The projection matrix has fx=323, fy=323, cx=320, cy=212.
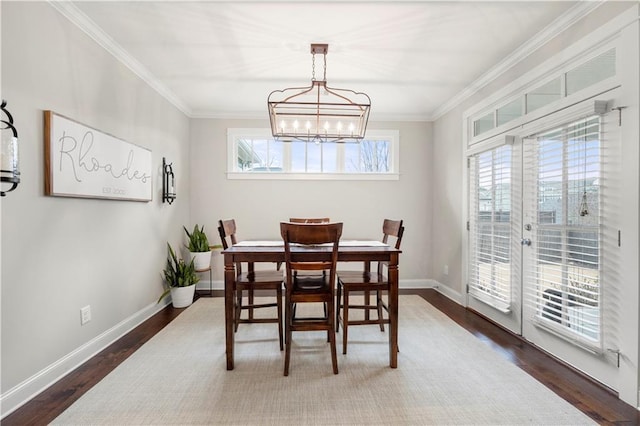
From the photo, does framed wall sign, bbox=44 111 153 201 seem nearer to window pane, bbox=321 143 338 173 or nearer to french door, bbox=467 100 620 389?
window pane, bbox=321 143 338 173

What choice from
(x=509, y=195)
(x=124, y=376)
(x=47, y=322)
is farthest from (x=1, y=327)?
(x=509, y=195)

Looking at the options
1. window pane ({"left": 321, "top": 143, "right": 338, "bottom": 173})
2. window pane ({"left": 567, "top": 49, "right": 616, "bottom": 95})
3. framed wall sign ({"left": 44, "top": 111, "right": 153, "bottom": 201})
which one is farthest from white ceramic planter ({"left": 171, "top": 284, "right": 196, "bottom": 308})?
window pane ({"left": 567, "top": 49, "right": 616, "bottom": 95})

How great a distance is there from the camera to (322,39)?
8.75 feet

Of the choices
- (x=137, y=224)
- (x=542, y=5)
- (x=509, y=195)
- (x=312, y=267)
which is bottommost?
(x=312, y=267)

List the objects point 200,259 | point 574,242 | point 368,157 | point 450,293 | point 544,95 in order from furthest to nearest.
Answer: point 368,157 → point 450,293 → point 200,259 → point 544,95 → point 574,242

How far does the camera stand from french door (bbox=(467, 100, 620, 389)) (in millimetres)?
2045

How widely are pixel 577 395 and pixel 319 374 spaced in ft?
5.18

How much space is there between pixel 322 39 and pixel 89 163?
6.77ft

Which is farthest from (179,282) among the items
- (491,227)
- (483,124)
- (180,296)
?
(483,124)

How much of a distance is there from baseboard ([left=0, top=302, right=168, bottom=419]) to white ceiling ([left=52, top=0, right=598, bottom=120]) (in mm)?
2359

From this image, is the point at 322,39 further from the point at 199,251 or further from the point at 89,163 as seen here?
the point at 199,251

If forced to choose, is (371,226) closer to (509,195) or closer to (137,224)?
(509,195)

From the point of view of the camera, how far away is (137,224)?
3182 mm

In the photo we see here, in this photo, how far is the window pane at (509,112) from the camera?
2.93 meters
